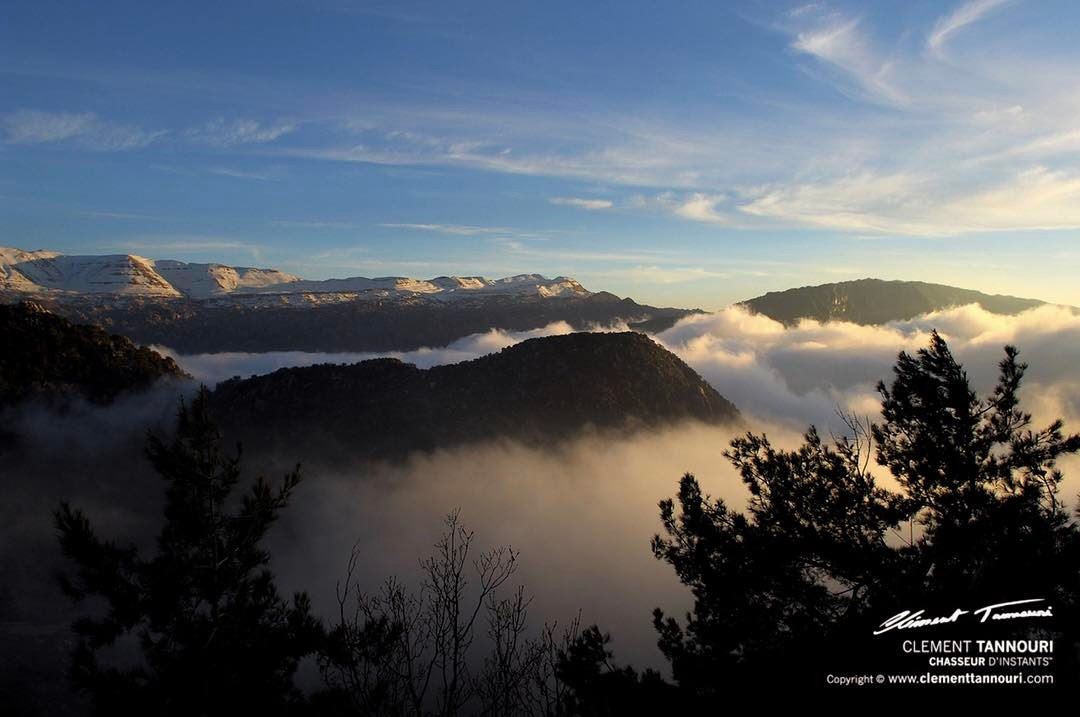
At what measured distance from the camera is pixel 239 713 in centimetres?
1441

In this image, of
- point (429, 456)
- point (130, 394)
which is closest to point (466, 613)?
point (429, 456)

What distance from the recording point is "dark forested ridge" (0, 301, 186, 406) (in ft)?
279

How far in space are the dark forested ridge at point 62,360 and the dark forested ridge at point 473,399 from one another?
48.9 ft

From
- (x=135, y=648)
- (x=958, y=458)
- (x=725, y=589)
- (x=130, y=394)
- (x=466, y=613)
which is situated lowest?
(x=466, y=613)

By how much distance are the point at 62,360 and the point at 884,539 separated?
113 m

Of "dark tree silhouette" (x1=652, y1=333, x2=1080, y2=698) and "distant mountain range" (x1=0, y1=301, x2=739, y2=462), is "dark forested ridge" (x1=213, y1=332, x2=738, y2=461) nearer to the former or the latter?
"distant mountain range" (x1=0, y1=301, x2=739, y2=462)

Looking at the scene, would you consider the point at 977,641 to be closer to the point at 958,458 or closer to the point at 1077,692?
the point at 1077,692

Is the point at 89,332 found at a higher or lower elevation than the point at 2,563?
higher

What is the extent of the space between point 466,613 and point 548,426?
44.9 meters
